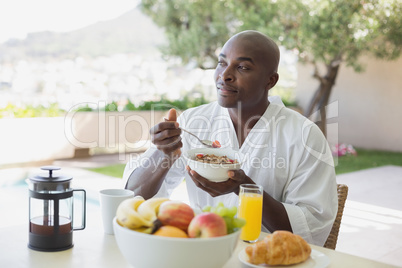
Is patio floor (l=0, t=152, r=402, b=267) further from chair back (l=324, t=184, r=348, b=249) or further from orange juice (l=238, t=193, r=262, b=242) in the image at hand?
orange juice (l=238, t=193, r=262, b=242)

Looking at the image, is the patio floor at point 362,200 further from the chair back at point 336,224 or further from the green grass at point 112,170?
the chair back at point 336,224

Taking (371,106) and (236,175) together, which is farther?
(371,106)

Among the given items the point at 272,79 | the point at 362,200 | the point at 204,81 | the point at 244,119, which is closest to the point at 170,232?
the point at 244,119

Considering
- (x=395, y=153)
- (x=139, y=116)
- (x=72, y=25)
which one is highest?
(x=72, y=25)

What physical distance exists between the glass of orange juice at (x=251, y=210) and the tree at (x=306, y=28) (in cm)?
641

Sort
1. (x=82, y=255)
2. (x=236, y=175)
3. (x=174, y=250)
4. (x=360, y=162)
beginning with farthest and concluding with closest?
(x=360, y=162) < (x=236, y=175) < (x=82, y=255) < (x=174, y=250)

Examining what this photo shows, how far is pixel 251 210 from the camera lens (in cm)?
140

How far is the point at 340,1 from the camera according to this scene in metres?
7.33

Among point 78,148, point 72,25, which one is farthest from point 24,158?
point 72,25

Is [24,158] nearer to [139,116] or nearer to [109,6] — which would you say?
[139,116]

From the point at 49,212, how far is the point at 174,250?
0.49m

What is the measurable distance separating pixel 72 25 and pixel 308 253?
19009mm

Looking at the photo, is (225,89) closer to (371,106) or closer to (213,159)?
(213,159)

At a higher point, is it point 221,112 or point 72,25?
point 72,25
